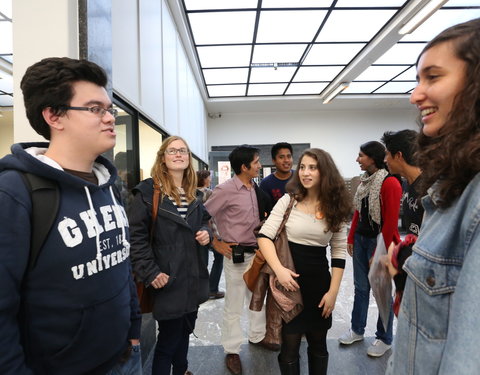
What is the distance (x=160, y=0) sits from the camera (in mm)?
3678

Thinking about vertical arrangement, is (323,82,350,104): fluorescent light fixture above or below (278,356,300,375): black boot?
above

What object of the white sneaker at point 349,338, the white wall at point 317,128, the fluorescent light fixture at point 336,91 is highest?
the fluorescent light fixture at point 336,91

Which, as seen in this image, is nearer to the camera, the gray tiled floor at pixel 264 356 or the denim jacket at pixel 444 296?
the denim jacket at pixel 444 296

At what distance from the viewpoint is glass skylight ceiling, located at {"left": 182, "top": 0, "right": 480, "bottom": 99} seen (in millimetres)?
4547

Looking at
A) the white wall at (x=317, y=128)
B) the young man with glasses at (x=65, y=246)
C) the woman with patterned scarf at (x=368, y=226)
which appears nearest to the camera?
the young man with glasses at (x=65, y=246)

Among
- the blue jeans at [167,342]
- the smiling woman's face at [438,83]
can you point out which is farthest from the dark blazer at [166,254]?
the smiling woman's face at [438,83]

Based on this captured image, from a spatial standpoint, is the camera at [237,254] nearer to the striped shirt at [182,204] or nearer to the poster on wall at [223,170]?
the striped shirt at [182,204]

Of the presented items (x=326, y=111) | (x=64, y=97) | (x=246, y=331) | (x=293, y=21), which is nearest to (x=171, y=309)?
(x=64, y=97)

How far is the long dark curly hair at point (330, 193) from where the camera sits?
164 centimetres

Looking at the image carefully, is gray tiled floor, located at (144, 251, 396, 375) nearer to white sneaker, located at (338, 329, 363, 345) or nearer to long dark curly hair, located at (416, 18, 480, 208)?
white sneaker, located at (338, 329, 363, 345)

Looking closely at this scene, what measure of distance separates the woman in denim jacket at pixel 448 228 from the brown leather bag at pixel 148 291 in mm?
1321

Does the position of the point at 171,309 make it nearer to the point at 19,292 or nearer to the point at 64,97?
the point at 19,292

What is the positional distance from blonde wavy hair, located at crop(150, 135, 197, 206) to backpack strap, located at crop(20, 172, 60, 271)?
2.93ft

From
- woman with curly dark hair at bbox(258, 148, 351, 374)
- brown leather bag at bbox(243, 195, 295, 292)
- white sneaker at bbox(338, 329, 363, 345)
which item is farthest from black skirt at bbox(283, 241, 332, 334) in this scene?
white sneaker at bbox(338, 329, 363, 345)
